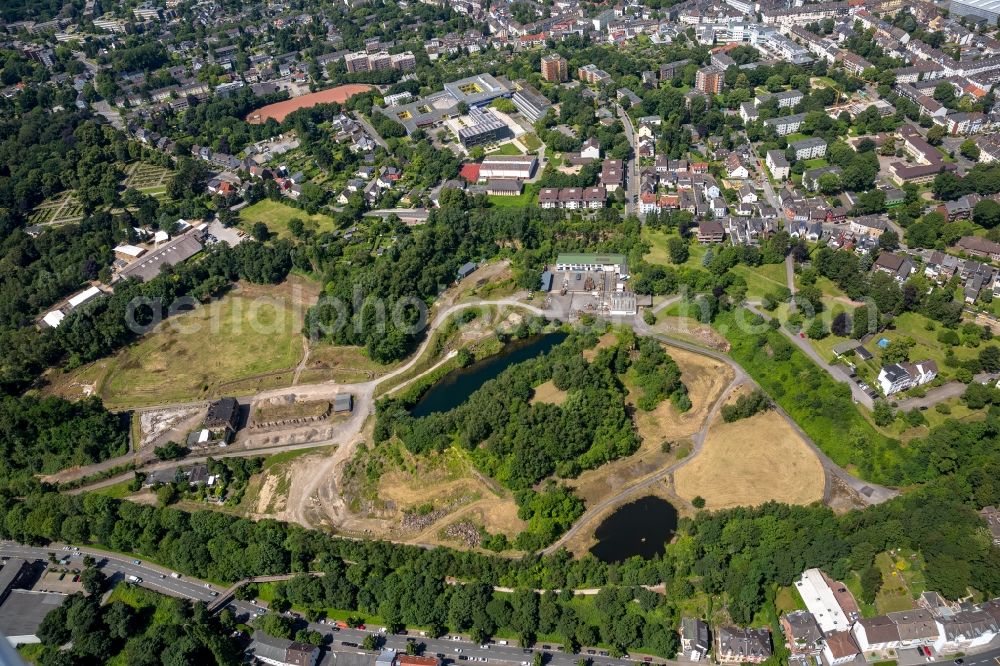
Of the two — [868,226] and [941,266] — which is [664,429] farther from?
[868,226]

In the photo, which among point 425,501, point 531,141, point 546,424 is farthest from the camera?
point 531,141

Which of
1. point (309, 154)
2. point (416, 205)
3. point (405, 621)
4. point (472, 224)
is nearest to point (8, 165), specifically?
point (309, 154)

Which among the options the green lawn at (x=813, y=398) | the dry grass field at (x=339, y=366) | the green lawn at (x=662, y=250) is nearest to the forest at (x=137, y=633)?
the dry grass field at (x=339, y=366)

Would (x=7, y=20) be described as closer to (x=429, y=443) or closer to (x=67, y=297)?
(x=67, y=297)

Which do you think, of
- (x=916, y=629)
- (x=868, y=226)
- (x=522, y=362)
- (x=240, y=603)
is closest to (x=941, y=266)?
(x=868, y=226)

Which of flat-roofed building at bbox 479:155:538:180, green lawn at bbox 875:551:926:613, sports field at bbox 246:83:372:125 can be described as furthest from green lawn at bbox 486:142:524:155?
green lawn at bbox 875:551:926:613

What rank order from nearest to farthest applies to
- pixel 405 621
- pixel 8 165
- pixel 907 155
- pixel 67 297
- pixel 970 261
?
pixel 405 621, pixel 970 261, pixel 67 297, pixel 907 155, pixel 8 165
